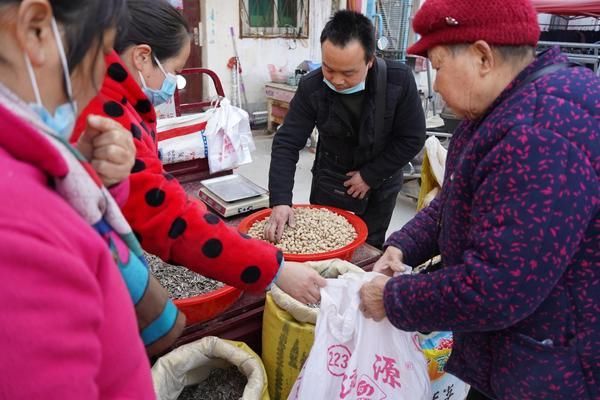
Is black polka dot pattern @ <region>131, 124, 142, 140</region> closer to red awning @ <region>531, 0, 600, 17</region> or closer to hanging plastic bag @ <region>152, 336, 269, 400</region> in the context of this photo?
hanging plastic bag @ <region>152, 336, 269, 400</region>

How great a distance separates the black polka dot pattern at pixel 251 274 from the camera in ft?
3.92

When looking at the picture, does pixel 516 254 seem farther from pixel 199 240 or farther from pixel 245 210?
pixel 245 210

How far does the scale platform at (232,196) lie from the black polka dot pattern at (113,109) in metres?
1.04

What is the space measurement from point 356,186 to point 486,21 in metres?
1.45

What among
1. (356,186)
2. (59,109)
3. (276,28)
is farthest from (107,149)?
(276,28)

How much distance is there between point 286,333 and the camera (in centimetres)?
145

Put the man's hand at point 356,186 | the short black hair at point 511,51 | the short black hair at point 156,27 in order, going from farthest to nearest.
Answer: the man's hand at point 356,186, the short black hair at point 156,27, the short black hair at point 511,51

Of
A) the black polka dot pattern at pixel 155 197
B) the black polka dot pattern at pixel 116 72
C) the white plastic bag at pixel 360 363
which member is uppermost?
the black polka dot pattern at pixel 116 72

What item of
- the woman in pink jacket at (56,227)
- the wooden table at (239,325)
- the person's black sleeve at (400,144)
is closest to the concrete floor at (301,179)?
the person's black sleeve at (400,144)

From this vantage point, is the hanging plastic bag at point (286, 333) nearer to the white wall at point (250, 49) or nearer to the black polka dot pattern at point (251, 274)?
the black polka dot pattern at point (251, 274)

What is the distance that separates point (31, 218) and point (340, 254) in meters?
1.35

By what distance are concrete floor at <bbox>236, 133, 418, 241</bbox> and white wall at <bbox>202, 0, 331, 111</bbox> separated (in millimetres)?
785

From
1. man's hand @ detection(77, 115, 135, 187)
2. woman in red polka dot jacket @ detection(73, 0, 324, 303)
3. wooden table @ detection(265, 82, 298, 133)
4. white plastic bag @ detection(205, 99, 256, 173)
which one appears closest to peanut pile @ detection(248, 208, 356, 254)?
woman in red polka dot jacket @ detection(73, 0, 324, 303)

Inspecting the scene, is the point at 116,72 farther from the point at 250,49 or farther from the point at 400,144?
the point at 250,49
